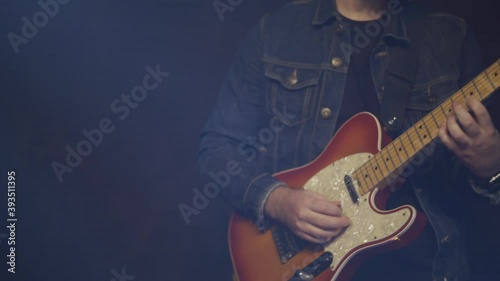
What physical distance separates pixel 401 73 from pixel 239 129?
39 cm

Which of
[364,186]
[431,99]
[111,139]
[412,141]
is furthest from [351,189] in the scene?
[111,139]

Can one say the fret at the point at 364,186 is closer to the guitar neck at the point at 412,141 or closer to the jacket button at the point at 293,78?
the guitar neck at the point at 412,141

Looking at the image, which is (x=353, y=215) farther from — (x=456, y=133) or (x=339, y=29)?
(x=339, y=29)

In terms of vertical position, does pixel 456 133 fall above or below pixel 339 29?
below

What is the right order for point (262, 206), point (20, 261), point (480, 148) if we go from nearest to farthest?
1. point (480, 148)
2. point (262, 206)
3. point (20, 261)

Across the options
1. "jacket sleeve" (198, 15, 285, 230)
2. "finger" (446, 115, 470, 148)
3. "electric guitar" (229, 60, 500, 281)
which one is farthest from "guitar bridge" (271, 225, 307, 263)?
"finger" (446, 115, 470, 148)

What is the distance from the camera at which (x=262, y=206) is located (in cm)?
111

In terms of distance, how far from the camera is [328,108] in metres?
1.13

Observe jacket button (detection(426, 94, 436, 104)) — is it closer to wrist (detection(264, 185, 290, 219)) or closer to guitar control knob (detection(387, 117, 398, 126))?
guitar control knob (detection(387, 117, 398, 126))

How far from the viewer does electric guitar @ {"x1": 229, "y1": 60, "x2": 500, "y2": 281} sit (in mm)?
931

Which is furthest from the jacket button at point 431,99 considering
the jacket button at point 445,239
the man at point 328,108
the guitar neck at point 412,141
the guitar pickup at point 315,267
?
the guitar pickup at point 315,267

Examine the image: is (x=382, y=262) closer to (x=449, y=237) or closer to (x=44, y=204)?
(x=449, y=237)

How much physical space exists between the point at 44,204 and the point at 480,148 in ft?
3.65

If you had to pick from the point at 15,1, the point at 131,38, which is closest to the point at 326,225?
the point at 131,38
